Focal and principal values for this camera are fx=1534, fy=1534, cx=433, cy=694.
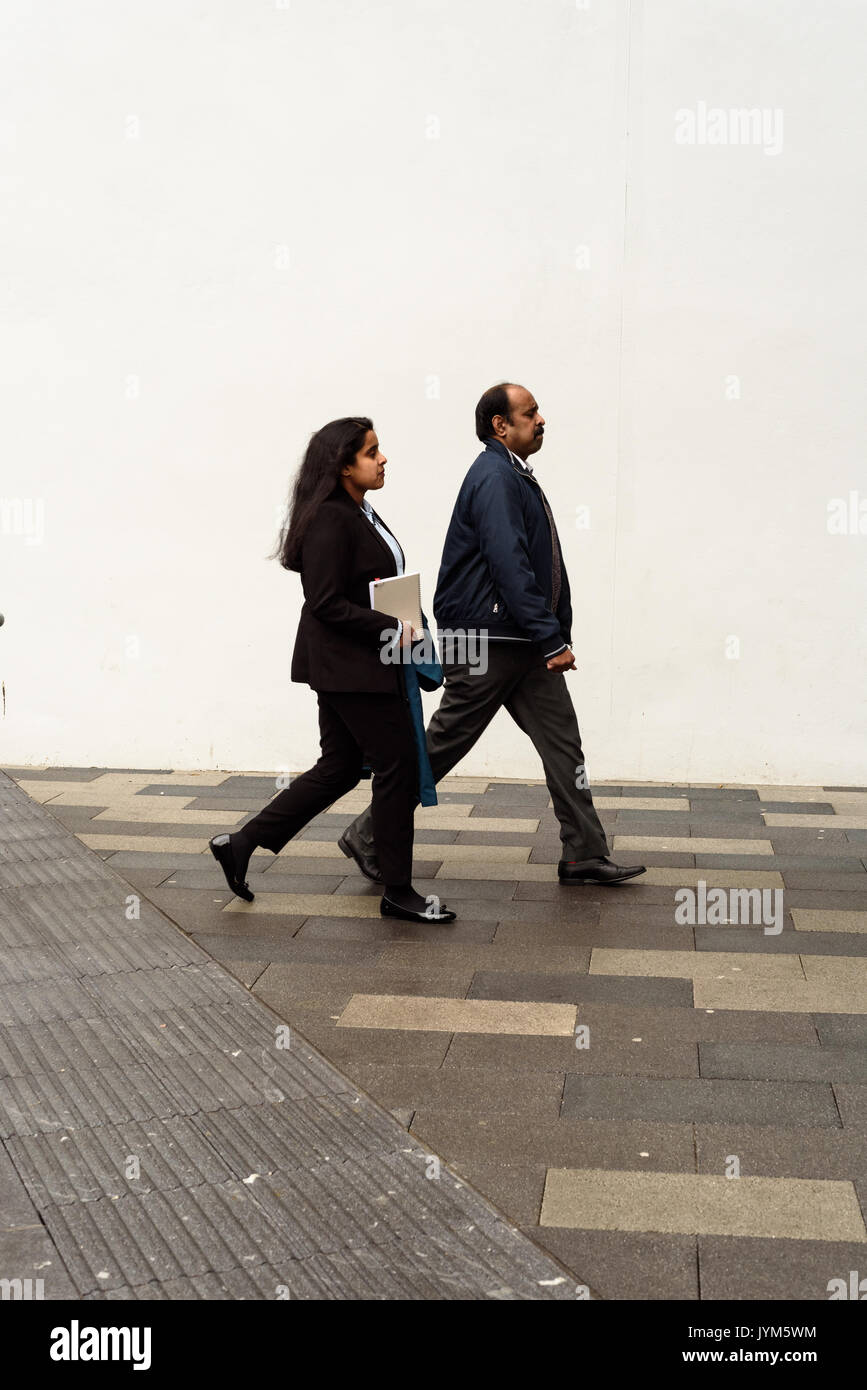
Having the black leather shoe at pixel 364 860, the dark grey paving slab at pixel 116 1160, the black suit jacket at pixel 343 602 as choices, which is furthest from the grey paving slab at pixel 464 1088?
the black leather shoe at pixel 364 860

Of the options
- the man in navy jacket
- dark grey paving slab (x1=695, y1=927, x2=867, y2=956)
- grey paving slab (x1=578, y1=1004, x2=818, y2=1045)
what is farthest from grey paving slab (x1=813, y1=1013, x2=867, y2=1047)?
the man in navy jacket

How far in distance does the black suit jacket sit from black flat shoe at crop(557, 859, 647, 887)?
1.15 meters

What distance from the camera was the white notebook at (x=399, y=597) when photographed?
546 centimetres

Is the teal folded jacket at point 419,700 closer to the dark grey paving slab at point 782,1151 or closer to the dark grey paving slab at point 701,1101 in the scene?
the dark grey paving slab at point 701,1101

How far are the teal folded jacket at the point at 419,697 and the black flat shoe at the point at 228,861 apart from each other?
0.59 m

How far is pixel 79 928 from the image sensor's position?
5.55 metres

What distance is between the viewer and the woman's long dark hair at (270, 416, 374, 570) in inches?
215

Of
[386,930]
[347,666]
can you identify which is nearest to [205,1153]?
[386,930]

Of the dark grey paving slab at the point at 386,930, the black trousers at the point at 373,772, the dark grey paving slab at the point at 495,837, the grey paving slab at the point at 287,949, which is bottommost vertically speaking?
the dark grey paving slab at the point at 495,837

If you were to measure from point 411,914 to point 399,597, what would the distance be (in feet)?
3.84

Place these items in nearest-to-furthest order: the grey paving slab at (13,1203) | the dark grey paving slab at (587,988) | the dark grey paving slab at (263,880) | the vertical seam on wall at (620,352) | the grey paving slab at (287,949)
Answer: the grey paving slab at (13,1203), the dark grey paving slab at (587,988), the grey paving slab at (287,949), the dark grey paving slab at (263,880), the vertical seam on wall at (620,352)

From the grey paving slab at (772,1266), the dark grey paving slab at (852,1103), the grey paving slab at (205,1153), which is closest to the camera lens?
the grey paving slab at (772,1266)
